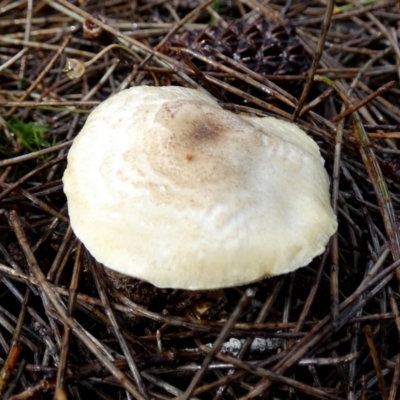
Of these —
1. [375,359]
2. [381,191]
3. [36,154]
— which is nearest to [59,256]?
[36,154]

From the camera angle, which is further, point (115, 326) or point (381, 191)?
point (381, 191)

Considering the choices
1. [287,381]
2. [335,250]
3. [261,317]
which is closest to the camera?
[287,381]

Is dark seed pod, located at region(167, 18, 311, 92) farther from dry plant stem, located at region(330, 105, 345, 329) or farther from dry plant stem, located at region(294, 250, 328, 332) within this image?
dry plant stem, located at region(294, 250, 328, 332)

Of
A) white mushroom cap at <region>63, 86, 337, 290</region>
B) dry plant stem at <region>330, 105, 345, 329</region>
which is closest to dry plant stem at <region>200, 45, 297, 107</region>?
dry plant stem at <region>330, 105, 345, 329</region>

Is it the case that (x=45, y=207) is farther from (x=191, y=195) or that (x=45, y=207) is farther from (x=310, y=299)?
(x=310, y=299)

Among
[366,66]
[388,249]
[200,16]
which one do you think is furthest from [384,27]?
[388,249]

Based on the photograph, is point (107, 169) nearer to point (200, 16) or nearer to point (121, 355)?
point (121, 355)
